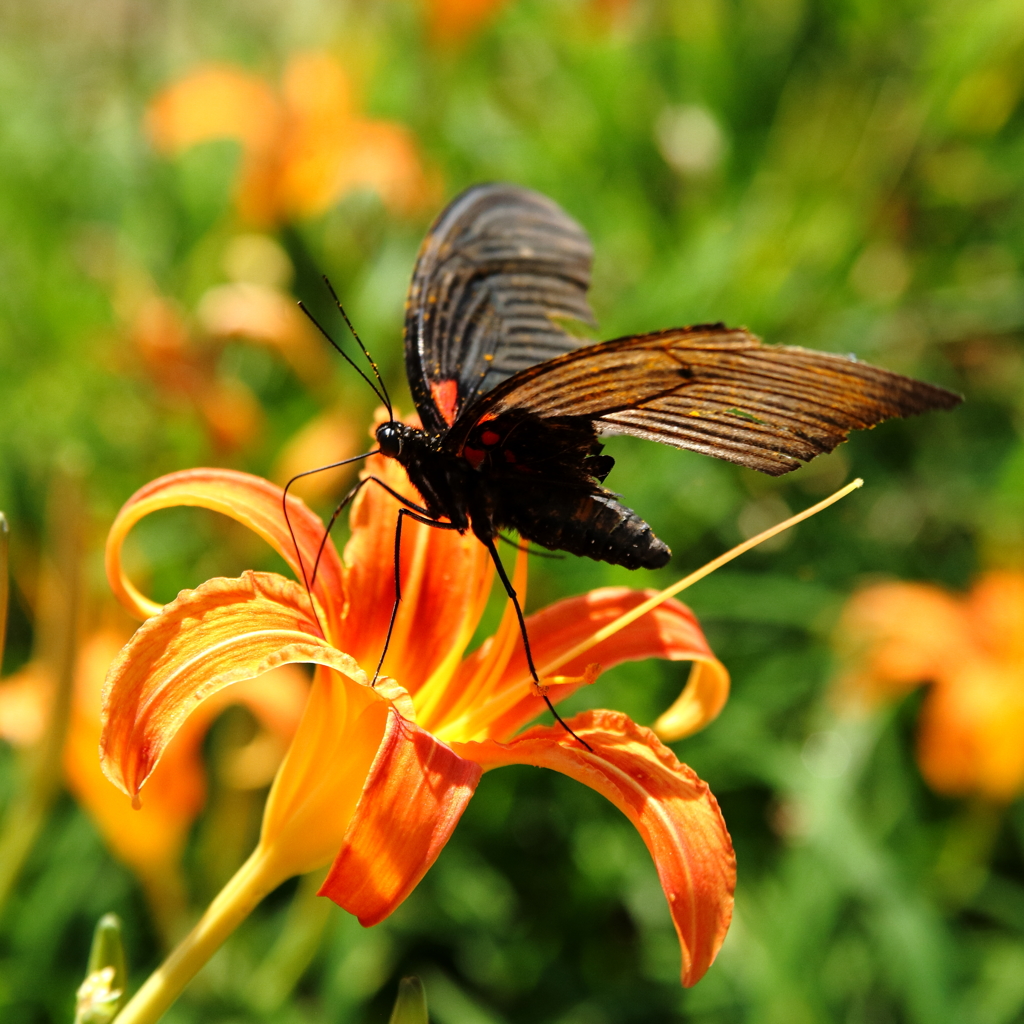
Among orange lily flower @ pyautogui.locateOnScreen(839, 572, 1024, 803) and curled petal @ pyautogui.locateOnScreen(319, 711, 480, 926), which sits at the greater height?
curled petal @ pyautogui.locateOnScreen(319, 711, 480, 926)

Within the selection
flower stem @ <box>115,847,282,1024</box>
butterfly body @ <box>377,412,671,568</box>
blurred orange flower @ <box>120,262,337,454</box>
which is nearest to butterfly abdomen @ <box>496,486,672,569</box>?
butterfly body @ <box>377,412,671,568</box>

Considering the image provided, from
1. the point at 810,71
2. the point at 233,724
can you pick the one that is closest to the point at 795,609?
the point at 233,724

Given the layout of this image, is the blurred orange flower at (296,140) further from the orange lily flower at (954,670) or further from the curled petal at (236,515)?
the curled petal at (236,515)

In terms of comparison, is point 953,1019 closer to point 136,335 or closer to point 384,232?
point 136,335

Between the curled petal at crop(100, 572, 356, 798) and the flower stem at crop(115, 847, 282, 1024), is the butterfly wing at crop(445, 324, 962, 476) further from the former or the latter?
the flower stem at crop(115, 847, 282, 1024)

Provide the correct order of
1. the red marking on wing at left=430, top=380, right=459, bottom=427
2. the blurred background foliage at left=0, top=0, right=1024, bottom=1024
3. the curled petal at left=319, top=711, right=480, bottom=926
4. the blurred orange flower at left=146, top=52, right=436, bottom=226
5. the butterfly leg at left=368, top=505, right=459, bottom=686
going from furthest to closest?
the blurred orange flower at left=146, top=52, right=436, bottom=226 < the blurred background foliage at left=0, top=0, right=1024, bottom=1024 < the red marking on wing at left=430, top=380, right=459, bottom=427 < the butterfly leg at left=368, top=505, right=459, bottom=686 < the curled petal at left=319, top=711, right=480, bottom=926

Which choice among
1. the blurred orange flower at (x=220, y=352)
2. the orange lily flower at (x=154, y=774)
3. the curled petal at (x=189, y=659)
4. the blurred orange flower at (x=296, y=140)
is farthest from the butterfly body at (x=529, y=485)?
the blurred orange flower at (x=296, y=140)
